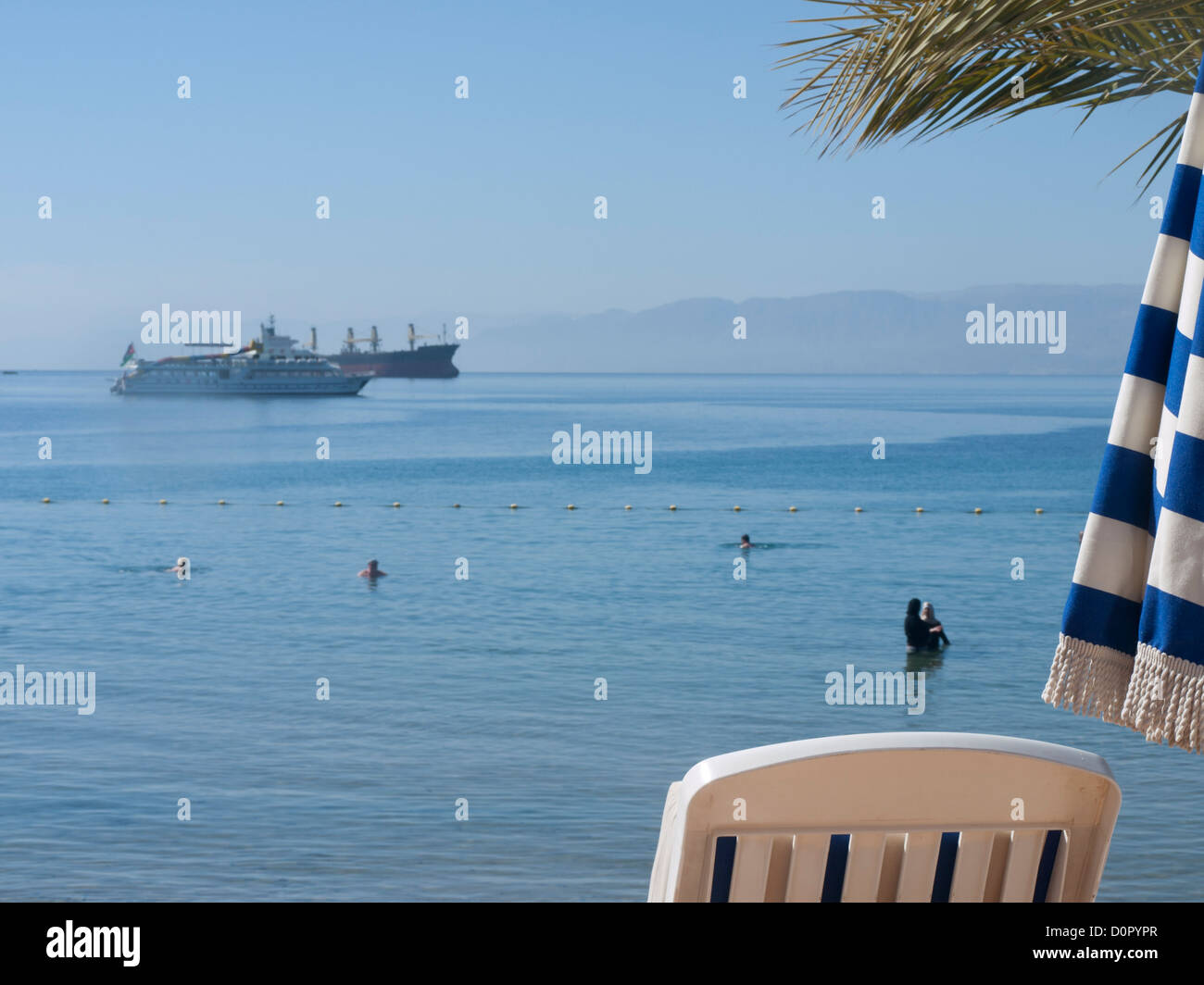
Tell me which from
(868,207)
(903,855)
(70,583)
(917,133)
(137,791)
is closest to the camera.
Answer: (903,855)

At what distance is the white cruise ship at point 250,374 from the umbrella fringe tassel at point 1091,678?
6941 centimetres

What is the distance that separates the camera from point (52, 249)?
78.1 meters

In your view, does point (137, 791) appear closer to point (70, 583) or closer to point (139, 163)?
point (70, 583)

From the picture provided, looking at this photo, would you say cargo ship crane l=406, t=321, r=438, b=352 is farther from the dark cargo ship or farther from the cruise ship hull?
the cruise ship hull

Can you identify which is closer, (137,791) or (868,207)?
(137,791)

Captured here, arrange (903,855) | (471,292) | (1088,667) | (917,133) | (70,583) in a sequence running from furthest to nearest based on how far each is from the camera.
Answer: (471,292), (70,583), (917,133), (1088,667), (903,855)

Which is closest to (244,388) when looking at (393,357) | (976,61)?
(393,357)

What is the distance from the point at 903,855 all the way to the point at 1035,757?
16 cm

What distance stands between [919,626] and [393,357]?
69598mm

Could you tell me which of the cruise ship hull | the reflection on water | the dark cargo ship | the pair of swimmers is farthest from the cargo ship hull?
the pair of swimmers

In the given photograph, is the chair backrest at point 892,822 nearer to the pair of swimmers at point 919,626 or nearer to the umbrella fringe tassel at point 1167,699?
the umbrella fringe tassel at point 1167,699

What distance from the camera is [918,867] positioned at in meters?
1.13

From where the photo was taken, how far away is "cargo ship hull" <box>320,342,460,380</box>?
76375 millimetres
